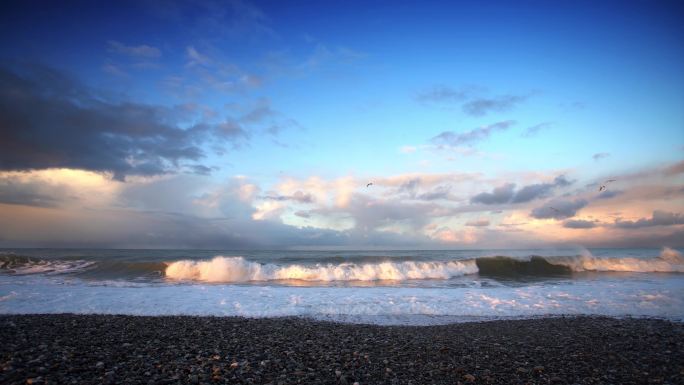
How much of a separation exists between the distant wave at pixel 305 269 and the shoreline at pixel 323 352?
1359 centimetres

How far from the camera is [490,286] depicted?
20.1 meters

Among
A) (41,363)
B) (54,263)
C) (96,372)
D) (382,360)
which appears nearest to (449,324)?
(382,360)

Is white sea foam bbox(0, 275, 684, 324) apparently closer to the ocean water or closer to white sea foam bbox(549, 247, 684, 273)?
the ocean water

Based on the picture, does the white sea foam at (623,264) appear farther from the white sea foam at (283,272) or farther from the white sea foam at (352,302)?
the white sea foam at (352,302)

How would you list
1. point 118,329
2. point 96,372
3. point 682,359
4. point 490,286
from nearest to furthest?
point 96,372 → point 682,359 → point 118,329 → point 490,286

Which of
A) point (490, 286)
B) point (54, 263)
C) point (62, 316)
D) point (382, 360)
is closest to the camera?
point (382, 360)

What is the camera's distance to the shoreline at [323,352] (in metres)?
5.83

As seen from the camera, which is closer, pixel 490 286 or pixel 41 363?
pixel 41 363

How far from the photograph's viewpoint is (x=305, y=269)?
25.3m

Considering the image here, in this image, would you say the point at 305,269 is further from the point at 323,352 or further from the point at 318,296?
the point at 323,352

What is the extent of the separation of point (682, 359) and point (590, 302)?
812cm

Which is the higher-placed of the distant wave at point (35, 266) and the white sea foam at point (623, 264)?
the white sea foam at point (623, 264)

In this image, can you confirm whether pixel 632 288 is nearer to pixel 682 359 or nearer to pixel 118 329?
pixel 682 359

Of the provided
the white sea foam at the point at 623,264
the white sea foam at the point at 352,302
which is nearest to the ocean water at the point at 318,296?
the white sea foam at the point at 352,302
